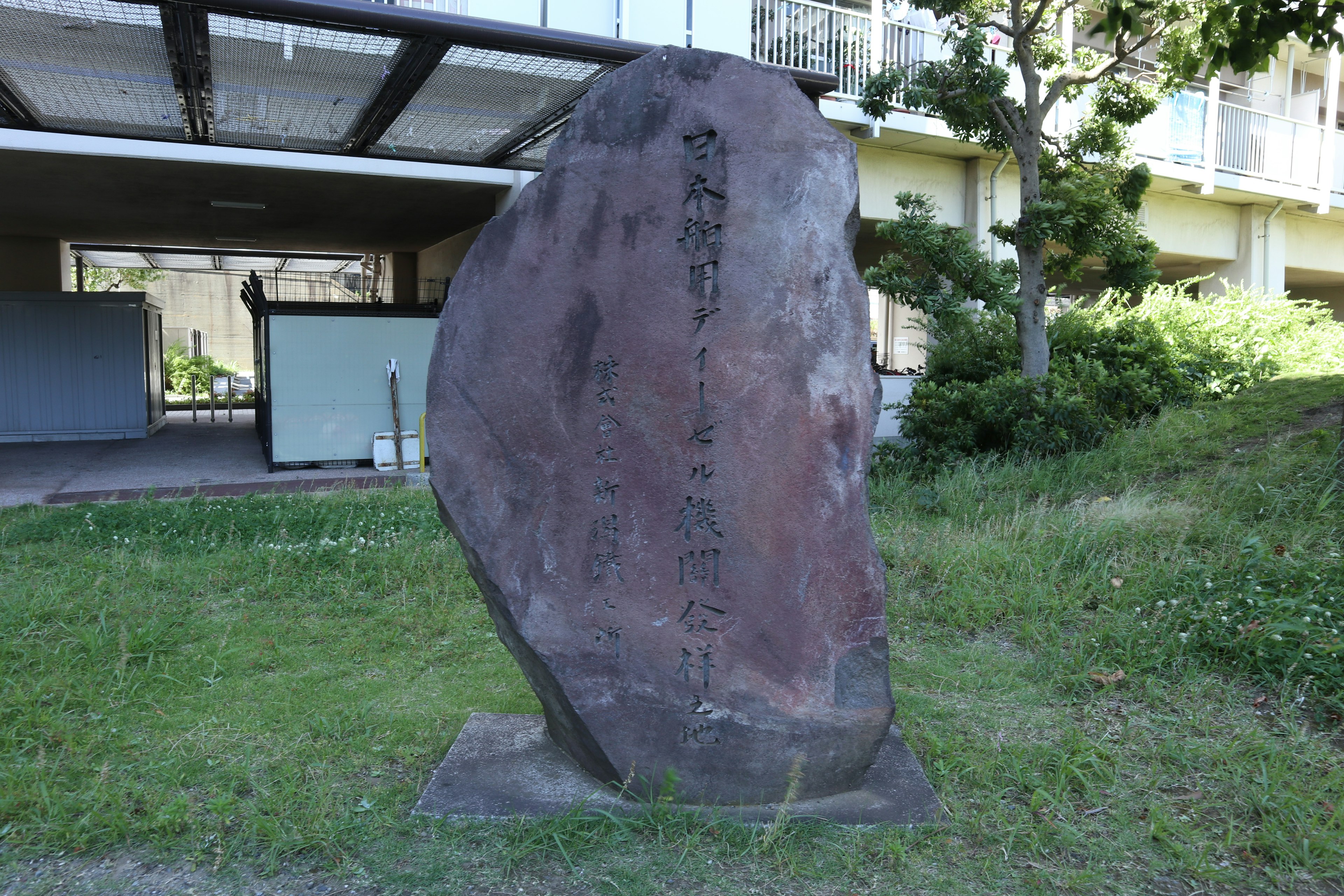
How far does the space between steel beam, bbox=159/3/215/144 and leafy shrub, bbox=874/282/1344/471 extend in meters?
5.78

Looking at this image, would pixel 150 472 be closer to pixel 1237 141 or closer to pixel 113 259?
pixel 113 259

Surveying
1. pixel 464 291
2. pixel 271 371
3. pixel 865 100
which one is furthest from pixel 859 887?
pixel 271 371

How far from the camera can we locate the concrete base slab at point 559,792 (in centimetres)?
305

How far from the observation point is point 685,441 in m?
3.15

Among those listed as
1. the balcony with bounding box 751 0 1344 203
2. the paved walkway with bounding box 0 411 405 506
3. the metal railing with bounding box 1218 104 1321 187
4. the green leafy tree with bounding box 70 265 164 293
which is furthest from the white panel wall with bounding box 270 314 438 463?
the green leafy tree with bounding box 70 265 164 293

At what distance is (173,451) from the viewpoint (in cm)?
1222

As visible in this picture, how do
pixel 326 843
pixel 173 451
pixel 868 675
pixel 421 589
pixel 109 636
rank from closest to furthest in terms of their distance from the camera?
pixel 326 843 → pixel 868 675 → pixel 109 636 → pixel 421 589 → pixel 173 451

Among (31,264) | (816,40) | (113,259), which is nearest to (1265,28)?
(816,40)

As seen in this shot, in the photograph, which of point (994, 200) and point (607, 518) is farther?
point (994, 200)

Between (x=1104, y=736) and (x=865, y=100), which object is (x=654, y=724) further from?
(x=865, y=100)

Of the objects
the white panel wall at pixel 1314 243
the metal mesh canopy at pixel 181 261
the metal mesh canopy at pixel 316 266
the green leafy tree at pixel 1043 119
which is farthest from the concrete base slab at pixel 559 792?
the metal mesh canopy at pixel 181 261

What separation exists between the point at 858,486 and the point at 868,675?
636mm

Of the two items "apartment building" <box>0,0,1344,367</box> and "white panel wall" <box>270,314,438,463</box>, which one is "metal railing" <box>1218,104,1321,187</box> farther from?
"white panel wall" <box>270,314,438,463</box>

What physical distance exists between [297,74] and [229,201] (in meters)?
5.33
